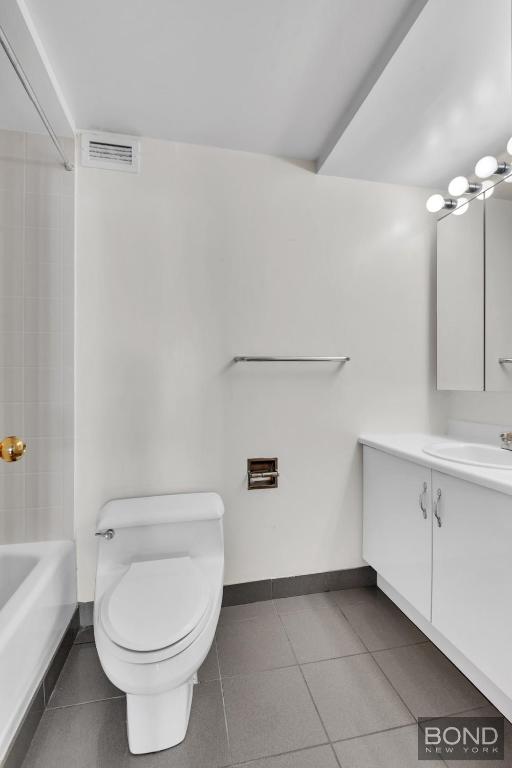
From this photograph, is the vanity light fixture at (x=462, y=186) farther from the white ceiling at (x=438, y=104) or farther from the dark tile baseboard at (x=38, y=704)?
the dark tile baseboard at (x=38, y=704)

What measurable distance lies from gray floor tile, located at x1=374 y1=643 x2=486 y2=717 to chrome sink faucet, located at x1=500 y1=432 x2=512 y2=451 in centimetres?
89

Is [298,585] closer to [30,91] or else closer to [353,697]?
[353,697]

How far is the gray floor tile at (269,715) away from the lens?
1.13 metres

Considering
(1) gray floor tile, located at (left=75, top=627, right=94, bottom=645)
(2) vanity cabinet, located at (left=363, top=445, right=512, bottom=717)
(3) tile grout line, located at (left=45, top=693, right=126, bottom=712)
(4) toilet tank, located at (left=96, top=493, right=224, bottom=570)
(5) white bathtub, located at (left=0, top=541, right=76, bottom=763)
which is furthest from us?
(1) gray floor tile, located at (left=75, top=627, right=94, bottom=645)

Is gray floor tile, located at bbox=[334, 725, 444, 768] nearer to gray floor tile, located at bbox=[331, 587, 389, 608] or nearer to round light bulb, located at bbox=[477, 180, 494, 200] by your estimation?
gray floor tile, located at bbox=[331, 587, 389, 608]

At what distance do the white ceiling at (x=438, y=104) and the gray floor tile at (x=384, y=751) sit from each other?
2159mm

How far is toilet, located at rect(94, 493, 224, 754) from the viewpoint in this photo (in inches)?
41.0

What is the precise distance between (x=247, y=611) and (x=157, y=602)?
766 millimetres

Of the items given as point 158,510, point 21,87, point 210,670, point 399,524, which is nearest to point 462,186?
point 399,524

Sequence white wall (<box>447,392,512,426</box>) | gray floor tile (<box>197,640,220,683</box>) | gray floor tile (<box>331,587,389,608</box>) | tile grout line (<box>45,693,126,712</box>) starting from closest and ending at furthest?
1. tile grout line (<box>45,693,126,712</box>)
2. gray floor tile (<box>197,640,220,683</box>)
3. white wall (<box>447,392,512,426</box>)
4. gray floor tile (<box>331,587,389,608</box>)

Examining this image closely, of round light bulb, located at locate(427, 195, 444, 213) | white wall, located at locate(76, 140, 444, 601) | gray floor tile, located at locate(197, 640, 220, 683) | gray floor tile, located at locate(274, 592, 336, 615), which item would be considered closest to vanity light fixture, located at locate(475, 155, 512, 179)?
round light bulb, located at locate(427, 195, 444, 213)

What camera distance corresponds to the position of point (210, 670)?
1421 millimetres

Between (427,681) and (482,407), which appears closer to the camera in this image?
(427,681)

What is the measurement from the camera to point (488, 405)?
183cm
